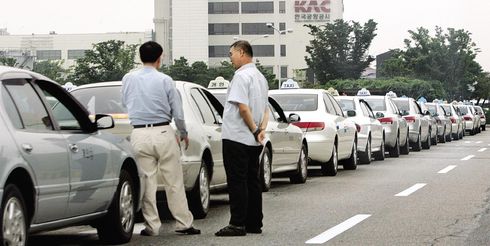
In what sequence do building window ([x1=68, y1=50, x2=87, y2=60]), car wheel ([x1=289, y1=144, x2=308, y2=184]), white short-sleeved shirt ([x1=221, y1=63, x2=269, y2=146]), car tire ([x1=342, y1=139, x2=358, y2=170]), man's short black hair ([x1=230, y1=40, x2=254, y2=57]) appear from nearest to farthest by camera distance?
white short-sleeved shirt ([x1=221, y1=63, x2=269, y2=146]) → man's short black hair ([x1=230, y1=40, x2=254, y2=57]) → car wheel ([x1=289, y1=144, x2=308, y2=184]) → car tire ([x1=342, y1=139, x2=358, y2=170]) → building window ([x1=68, y1=50, x2=87, y2=60])

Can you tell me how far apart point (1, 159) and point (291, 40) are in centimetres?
12323

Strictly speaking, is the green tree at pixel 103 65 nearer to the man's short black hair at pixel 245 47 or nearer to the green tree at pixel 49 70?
the green tree at pixel 49 70

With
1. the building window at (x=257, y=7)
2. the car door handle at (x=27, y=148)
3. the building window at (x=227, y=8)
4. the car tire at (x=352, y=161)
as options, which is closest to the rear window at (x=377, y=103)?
the car tire at (x=352, y=161)

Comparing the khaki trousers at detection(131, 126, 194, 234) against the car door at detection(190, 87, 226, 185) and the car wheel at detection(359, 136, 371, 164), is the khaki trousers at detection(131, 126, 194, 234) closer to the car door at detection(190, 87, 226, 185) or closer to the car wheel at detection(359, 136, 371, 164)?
the car door at detection(190, 87, 226, 185)

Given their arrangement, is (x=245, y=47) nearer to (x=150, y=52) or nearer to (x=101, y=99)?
(x=150, y=52)

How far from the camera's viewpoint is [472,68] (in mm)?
118250

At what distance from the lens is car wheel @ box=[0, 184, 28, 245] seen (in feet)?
23.0

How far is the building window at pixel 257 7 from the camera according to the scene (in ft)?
424

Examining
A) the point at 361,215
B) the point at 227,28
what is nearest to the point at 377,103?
the point at 361,215

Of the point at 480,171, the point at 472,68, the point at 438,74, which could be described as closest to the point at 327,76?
the point at 438,74

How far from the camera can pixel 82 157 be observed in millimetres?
8422

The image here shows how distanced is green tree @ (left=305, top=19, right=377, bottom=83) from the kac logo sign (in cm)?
3051

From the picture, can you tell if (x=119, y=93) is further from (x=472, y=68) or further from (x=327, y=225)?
(x=472, y=68)

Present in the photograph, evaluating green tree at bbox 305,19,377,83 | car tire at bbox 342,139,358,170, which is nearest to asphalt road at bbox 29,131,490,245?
car tire at bbox 342,139,358,170
